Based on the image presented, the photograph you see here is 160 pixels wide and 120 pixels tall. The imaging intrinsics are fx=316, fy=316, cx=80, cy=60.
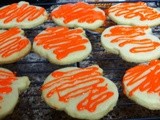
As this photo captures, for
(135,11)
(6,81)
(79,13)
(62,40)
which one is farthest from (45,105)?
(135,11)

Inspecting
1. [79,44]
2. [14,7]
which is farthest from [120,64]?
[14,7]

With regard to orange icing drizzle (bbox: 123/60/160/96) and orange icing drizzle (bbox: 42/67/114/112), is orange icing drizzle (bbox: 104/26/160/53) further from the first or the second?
orange icing drizzle (bbox: 42/67/114/112)

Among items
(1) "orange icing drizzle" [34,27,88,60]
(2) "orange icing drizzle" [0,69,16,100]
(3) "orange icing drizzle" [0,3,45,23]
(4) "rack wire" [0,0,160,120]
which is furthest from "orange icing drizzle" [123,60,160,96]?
(3) "orange icing drizzle" [0,3,45,23]

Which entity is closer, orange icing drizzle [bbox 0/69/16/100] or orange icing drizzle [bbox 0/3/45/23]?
orange icing drizzle [bbox 0/69/16/100]

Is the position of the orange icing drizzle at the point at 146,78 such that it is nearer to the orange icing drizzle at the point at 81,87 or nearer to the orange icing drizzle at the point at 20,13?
the orange icing drizzle at the point at 81,87

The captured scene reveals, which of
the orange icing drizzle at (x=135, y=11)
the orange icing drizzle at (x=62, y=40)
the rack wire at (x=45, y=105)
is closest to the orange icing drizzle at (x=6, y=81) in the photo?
the rack wire at (x=45, y=105)

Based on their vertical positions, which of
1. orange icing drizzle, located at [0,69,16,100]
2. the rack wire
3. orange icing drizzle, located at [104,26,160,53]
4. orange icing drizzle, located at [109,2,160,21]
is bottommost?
the rack wire

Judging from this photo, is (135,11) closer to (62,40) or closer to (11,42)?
(62,40)

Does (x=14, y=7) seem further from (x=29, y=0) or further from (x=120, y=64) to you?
(x=120, y=64)
